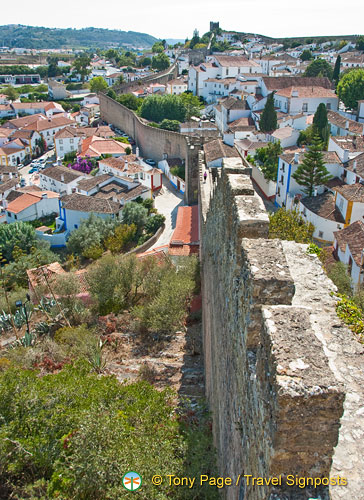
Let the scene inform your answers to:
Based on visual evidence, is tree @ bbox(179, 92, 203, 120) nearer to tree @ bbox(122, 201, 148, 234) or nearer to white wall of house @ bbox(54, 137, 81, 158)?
white wall of house @ bbox(54, 137, 81, 158)

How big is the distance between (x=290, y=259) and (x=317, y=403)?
464 centimetres

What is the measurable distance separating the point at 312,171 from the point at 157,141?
2270 centimetres

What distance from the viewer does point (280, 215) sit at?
15.6 metres

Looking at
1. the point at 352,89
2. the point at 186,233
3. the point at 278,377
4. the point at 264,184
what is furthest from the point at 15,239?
the point at 352,89

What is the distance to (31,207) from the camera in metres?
34.6

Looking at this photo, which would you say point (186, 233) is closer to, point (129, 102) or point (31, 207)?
point (31, 207)

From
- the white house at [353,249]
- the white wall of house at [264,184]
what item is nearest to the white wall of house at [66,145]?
the white wall of house at [264,184]

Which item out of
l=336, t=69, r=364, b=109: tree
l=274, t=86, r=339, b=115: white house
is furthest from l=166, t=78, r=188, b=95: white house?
l=336, t=69, r=364, b=109: tree

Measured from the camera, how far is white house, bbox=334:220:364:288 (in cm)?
1616

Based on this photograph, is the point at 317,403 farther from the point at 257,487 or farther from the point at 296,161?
the point at 296,161

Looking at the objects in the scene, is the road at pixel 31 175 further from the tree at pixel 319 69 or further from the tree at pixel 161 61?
the tree at pixel 161 61

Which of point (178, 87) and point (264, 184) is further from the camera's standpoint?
point (178, 87)

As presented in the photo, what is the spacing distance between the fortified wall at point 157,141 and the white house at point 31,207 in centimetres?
1109

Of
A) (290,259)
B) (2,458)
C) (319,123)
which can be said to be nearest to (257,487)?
(290,259)
